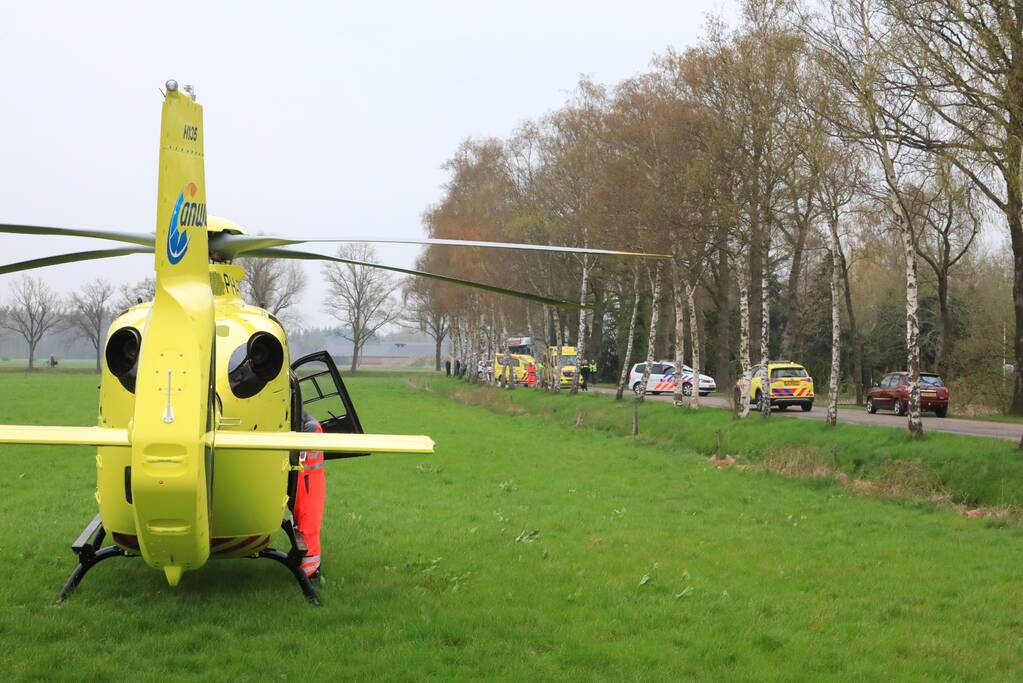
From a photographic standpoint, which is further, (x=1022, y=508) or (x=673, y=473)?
(x=673, y=473)

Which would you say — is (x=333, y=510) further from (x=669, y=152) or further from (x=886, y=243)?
(x=886, y=243)

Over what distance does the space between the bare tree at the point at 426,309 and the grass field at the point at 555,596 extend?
4919 cm

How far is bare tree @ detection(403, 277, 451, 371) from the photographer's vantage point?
6825 cm

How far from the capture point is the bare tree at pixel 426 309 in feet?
224

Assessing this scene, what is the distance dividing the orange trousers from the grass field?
333 mm

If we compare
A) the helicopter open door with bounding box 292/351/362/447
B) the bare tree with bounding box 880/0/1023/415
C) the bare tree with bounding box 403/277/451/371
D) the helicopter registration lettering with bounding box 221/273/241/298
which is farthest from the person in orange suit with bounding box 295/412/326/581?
the bare tree with bounding box 403/277/451/371

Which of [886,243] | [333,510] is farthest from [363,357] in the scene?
[333,510]

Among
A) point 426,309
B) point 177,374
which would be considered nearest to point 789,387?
point 177,374

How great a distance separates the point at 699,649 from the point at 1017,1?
38.4ft

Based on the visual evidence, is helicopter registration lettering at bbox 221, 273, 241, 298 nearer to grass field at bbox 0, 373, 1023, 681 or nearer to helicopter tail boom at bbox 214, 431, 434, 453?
helicopter tail boom at bbox 214, 431, 434, 453

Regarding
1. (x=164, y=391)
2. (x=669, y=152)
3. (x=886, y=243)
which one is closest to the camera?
(x=164, y=391)

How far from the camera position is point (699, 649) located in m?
7.64

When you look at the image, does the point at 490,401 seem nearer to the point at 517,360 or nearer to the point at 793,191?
the point at 517,360

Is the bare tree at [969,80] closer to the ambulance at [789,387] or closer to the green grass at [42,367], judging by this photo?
the ambulance at [789,387]
